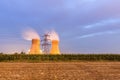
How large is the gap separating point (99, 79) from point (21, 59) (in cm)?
6153

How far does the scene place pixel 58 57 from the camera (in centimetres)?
8275

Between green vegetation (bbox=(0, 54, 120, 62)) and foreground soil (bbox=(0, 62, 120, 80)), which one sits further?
green vegetation (bbox=(0, 54, 120, 62))

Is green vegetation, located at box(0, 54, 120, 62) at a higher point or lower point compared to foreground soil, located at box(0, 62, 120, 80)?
higher

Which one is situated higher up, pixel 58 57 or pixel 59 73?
pixel 58 57

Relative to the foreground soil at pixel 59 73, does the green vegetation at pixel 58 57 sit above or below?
above

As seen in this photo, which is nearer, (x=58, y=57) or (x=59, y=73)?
(x=59, y=73)

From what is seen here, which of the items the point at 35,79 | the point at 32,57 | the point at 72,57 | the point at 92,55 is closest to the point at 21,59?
the point at 32,57

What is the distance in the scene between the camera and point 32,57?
81.5m

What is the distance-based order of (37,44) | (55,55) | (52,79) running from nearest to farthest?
(52,79), (37,44), (55,55)

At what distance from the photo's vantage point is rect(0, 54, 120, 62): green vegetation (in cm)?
8106

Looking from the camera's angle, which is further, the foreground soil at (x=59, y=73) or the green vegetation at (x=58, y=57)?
the green vegetation at (x=58, y=57)

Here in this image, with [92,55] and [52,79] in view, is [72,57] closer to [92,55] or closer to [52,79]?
[92,55]

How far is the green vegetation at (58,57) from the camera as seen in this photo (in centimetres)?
8106

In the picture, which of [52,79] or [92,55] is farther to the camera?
[92,55]
